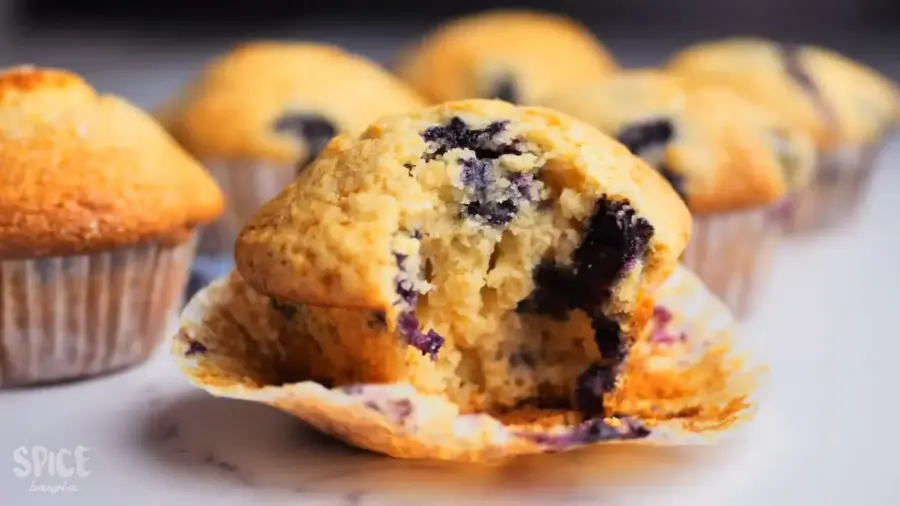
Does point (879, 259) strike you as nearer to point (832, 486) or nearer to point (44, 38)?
point (832, 486)

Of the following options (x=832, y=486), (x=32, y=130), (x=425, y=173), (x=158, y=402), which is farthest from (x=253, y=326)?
(x=832, y=486)

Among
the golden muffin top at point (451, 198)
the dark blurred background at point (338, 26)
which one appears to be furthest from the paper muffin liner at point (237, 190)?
the dark blurred background at point (338, 26)

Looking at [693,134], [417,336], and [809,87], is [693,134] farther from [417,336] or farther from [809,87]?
[417,336]

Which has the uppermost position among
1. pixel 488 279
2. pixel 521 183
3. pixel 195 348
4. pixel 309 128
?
pixel 309 128

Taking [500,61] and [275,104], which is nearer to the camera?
[275,104]

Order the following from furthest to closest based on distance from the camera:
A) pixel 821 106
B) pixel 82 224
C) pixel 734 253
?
pixel 821 106 < pixel 734 253 < pixel 82 224

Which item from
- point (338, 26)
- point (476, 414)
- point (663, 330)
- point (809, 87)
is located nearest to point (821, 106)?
point (809, 87)

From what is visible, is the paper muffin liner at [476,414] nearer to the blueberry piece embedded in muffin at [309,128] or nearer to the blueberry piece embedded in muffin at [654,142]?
the blueberry piece embedded in muffin at [654,142]
